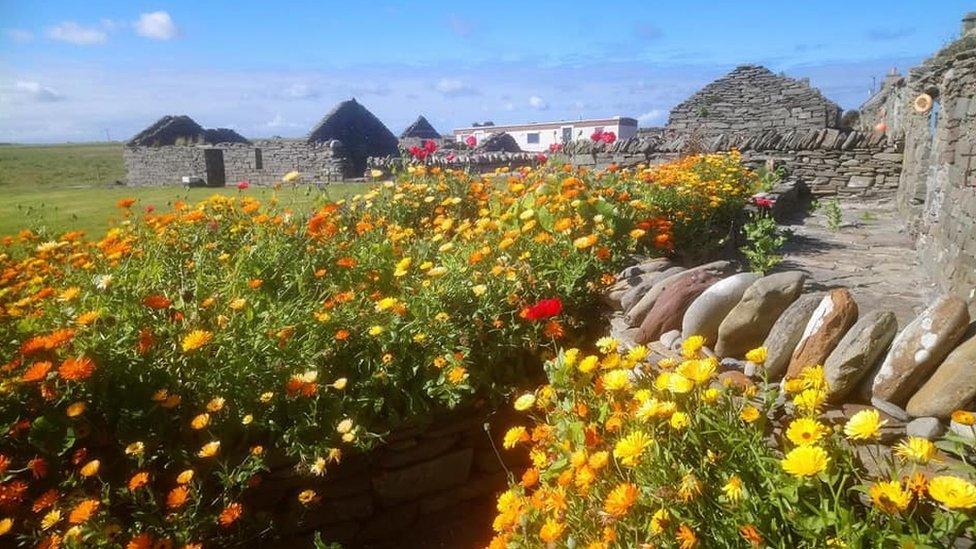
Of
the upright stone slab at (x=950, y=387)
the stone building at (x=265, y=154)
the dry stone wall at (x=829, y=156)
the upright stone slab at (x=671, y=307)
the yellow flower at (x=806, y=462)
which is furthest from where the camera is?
the stone building at (x=265, y=154)

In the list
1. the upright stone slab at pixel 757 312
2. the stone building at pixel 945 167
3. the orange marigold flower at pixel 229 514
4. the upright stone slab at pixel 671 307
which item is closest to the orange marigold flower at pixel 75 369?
the orange marigold flower at pixel 229 514

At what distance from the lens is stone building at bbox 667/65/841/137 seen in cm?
1759

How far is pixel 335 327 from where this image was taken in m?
3.00

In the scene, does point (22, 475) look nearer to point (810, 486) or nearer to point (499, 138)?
point (810, 486)

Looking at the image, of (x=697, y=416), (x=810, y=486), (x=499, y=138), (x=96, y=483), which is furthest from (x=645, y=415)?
(x=499, y=138)

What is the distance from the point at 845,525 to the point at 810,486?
183mm

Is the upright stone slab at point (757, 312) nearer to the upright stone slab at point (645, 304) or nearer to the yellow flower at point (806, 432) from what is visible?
the upright stone slab at point (645, 304)

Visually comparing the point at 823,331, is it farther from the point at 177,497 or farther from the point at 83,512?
the point at 83,512

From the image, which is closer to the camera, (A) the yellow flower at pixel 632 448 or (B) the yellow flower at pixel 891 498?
(B) the yellow flower at pixel 891 498

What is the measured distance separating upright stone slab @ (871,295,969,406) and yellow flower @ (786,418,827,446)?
1.98 feet

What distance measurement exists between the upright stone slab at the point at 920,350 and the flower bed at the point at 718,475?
176mm

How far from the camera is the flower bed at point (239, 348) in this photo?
2414 mm

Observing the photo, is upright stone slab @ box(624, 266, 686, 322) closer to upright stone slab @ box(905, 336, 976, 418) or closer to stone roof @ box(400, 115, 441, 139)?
upright stone slab @ box(905, 336, 976, 418)

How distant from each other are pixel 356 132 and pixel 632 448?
27697 mm
